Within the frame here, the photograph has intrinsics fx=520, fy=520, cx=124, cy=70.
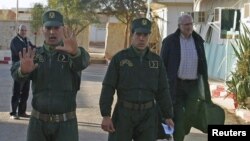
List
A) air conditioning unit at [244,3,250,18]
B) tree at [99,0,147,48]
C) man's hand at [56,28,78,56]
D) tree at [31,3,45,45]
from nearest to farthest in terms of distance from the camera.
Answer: man's hand at [56,28,78,56], air conditioning unit at [244,3,250,18], tree at [99,0,147,48], tree at [31,3,45,45]

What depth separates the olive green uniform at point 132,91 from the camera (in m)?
4.94

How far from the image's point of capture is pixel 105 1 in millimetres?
31172

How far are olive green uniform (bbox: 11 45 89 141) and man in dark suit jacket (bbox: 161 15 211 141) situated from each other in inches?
85.5

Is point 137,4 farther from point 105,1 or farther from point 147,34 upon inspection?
point 147,34

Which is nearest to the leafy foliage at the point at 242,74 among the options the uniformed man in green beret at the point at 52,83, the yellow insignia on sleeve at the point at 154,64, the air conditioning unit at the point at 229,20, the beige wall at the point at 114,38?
the air conditioning unit at the point at 229,20

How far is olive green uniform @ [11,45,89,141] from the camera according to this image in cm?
445

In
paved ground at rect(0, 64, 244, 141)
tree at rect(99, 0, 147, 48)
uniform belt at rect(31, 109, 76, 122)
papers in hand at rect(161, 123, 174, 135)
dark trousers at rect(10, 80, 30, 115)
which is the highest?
tree at rect(99, 0, 147, 48)

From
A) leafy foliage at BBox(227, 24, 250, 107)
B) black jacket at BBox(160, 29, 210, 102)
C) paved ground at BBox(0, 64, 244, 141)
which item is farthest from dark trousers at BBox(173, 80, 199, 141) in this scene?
leafy foliage at BBox(227, 24, 250, 107)

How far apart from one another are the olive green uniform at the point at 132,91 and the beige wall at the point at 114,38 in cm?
2768

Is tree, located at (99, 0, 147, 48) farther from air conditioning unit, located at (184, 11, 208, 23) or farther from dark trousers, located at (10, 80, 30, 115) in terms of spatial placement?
dark trousers, located at (10, 80, 30, 115)

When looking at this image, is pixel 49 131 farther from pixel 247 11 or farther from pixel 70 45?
pixel 247 11

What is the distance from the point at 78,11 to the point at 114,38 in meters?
2.87

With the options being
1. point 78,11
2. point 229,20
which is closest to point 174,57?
point 229,20

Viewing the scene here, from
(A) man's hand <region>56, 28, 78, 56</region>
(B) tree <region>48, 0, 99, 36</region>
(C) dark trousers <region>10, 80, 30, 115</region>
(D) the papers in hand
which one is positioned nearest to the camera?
(A) man's hand <region>56, 28, 78, 56</region>
